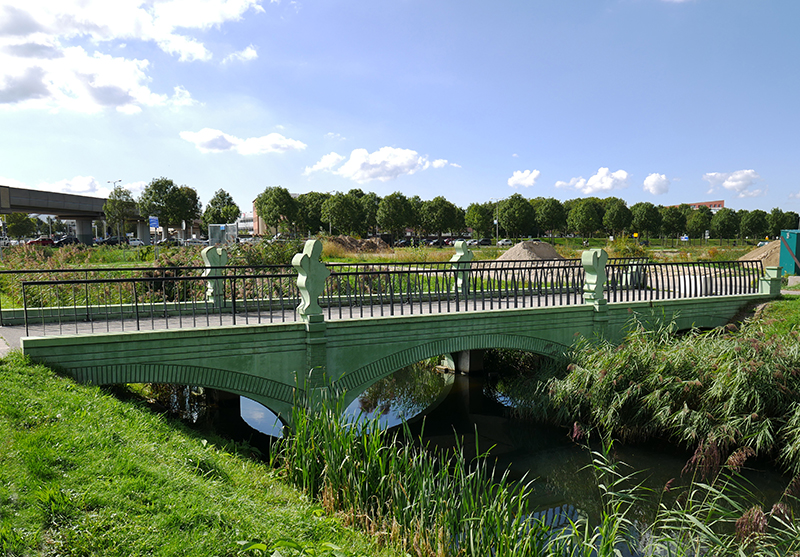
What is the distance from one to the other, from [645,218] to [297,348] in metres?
58.4

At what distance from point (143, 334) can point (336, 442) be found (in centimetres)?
320

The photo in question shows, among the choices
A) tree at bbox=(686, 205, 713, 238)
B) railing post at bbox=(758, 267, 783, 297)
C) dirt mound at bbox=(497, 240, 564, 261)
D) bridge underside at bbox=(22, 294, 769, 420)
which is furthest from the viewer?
tree at bbox=(686, 205, 713, 238)

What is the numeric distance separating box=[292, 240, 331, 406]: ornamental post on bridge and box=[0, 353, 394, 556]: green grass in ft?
6.68

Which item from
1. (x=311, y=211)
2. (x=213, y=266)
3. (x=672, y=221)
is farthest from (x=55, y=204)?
(x=672, y=221)

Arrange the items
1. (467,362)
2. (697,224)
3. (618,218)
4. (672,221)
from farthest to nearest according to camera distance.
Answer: (697,224)
(672,221)
(618,218)
(467,362)

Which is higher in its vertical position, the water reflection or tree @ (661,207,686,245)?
tree @ (661,207,686,245)

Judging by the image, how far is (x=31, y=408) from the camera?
17.7ft

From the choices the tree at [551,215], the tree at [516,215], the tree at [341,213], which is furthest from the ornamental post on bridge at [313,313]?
the tree at [551,215]

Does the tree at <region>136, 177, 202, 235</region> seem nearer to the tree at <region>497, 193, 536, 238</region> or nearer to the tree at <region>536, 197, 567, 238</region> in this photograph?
the tree at <region>497, 193, 536, 238</region>

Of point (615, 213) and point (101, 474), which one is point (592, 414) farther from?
point (615, 213)

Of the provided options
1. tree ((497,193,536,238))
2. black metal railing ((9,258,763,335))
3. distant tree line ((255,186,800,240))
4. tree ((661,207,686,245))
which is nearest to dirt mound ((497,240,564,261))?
black metal railing ((9,258,763,335))

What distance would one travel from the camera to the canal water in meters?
7.71

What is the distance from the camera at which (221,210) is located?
5969cm

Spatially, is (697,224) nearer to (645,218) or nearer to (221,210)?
(645,218)
